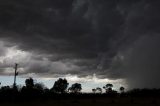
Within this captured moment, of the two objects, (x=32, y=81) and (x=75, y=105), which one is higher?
(x=32, y=81)

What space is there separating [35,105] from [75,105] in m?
8.57

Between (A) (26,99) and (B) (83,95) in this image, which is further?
(B) (83,95)

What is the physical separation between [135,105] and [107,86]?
13686cm

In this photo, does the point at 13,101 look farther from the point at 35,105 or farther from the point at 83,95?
the point at 83,95

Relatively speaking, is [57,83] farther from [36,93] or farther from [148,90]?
[36,93]

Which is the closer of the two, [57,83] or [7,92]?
[7,92]

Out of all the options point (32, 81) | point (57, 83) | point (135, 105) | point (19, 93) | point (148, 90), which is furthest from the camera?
point (57, 83)

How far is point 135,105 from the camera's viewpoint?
2431 inches

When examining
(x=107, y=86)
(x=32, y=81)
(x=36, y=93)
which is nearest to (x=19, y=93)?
(x=36, y=93)

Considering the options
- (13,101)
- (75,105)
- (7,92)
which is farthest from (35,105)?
(7,92)

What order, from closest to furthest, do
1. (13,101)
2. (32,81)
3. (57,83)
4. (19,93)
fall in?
(13,101) → (19,93) → (32,81) → (57,83)

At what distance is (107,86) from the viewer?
19800 centimetres

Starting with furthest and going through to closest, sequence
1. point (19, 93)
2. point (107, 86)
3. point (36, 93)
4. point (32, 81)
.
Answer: point (107, 86), point (32, 81), point (36, 93), point (19, 93)

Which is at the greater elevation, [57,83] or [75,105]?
[57,83]
